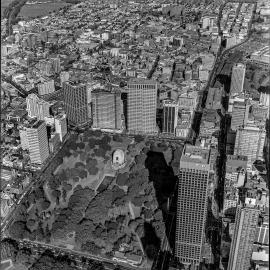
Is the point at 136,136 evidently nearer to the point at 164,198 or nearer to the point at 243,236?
the point at 164,198

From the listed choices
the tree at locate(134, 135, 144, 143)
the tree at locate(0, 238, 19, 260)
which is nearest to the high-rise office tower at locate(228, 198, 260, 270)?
the tree at locate(0, 238, 19, 260)

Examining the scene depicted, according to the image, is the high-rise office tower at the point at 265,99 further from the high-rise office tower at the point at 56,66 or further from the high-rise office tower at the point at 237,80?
the high-rise office tower at the point at 56,66

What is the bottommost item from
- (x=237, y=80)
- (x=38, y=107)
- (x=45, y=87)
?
(x=45, y=87)

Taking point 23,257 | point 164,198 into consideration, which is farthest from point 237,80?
point 23,257

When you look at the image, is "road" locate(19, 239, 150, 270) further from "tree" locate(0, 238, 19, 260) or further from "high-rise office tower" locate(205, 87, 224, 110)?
Result: "high-rise office tower" locate(205, 87, 224, 110)

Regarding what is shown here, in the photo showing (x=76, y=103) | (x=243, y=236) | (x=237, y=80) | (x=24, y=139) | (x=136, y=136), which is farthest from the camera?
(x=237, y=80)

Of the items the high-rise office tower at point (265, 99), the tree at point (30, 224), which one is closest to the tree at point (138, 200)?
the tree at point (30, 224)
